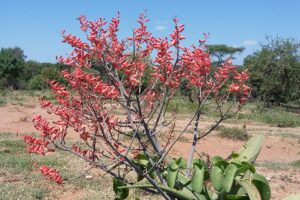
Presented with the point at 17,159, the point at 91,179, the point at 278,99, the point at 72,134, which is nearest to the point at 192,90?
the point at 91,179

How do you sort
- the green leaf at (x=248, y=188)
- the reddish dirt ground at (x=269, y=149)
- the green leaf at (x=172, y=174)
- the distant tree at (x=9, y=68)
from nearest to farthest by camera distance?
the green leaf at (x=248, y=188)
the green leaf at (x=172, y=174)
the reddish dirt ground at (x=269, y=149)
the distant tree at (x=9, y=68)

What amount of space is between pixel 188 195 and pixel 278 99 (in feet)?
82.0

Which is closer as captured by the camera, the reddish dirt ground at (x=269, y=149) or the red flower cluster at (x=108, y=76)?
the red flower cluster at (x=108, y=76)

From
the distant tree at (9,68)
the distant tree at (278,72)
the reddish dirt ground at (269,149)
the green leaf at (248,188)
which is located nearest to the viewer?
the green leaf at (248,188)

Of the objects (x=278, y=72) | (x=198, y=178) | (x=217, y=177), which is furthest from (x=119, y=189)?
(x=278, y=72)

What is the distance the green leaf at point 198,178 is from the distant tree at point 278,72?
22819 mm

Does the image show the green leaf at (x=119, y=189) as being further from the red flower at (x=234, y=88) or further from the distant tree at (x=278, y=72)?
the distant tree at (x=278, y=72)

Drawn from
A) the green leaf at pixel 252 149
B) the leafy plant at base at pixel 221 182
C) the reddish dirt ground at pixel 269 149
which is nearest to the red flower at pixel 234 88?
the leafy plant at base at pixel 221 182

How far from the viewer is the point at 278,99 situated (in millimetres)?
26375

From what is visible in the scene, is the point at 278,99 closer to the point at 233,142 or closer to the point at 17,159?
the point at 233,142

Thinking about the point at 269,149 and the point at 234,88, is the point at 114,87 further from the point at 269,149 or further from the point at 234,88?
the point at 269,149

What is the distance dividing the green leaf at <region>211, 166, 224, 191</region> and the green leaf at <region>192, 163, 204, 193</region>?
8 centimetres

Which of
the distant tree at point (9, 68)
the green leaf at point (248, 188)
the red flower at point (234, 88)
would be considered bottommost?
the green leaf at point (248, 188)

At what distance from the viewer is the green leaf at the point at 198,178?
7.96 ft
